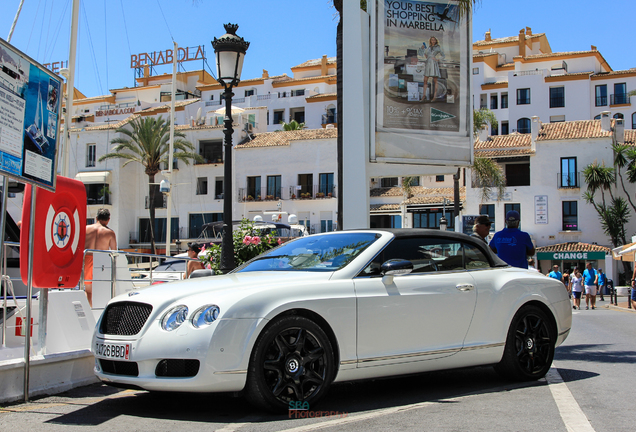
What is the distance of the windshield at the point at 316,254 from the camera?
5863 millimetres

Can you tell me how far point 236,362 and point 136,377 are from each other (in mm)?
795

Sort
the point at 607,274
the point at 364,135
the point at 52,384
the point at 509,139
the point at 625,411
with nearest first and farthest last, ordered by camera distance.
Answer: the point at 625,411 → the point at 52,384 → the point at 364,135 → the point at 607,274 → the point at 509,139

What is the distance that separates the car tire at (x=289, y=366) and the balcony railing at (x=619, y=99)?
216 feet

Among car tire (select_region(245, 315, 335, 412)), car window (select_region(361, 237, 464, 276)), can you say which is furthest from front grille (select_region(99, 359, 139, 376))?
car window (select_region(361, 237, 464, 276))

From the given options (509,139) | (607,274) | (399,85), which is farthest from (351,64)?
(509,139)

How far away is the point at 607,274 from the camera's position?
44.9m

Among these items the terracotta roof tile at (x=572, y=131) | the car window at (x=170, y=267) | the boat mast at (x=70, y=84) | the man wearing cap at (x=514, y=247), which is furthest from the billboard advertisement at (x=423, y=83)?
the terracotta roof tile at (x=572, y=131)

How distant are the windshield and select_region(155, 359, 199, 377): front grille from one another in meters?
1.42

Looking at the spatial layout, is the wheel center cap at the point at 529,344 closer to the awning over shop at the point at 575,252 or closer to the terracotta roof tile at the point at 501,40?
the awning over shop at the point at 575,252

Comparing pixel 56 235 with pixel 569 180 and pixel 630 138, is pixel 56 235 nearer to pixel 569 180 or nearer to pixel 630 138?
pixel 569 180

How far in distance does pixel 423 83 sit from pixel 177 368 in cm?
783

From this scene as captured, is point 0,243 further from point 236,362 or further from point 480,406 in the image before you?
point 480,406

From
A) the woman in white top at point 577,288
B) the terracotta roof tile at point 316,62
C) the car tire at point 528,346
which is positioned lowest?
the woman in white top at point 577,288

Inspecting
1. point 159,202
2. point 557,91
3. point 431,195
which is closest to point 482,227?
point 431,195
